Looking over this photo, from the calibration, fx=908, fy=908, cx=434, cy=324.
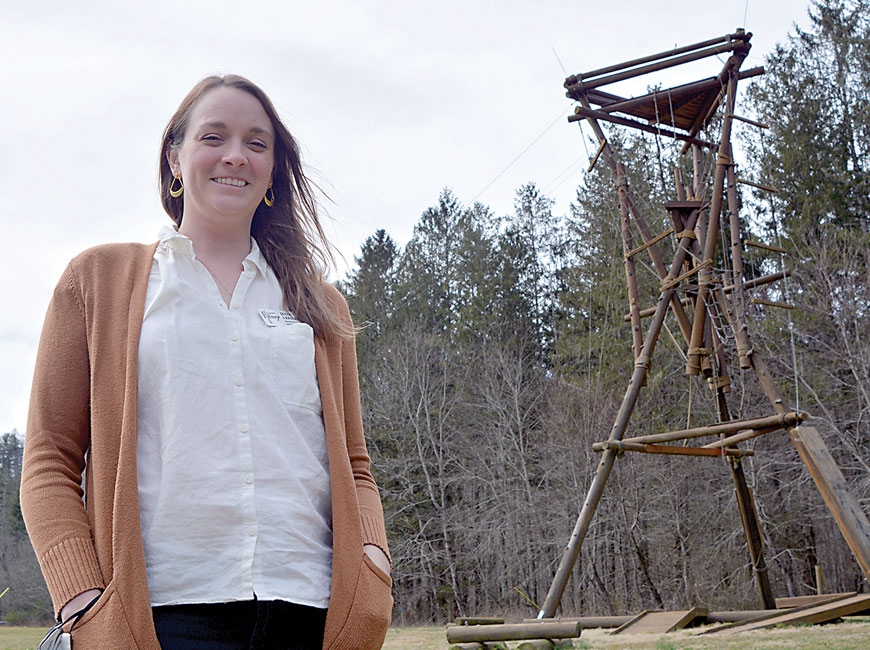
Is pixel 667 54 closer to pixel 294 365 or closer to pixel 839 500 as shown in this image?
pixel 839 500

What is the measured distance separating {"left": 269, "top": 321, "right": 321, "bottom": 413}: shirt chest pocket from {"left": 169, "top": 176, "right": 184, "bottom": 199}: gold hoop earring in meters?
0.44

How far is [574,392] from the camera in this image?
78.9 feet

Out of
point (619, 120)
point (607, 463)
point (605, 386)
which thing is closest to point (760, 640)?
point (607, 463)

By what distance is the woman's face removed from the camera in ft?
6.05

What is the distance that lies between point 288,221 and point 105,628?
1.01 meters

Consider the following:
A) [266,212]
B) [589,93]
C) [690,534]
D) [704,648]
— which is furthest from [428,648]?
[690,534]

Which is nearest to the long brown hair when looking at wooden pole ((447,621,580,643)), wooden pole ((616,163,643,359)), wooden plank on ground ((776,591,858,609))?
wooden pole ((447,621,580,643))

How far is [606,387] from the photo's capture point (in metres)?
23.8

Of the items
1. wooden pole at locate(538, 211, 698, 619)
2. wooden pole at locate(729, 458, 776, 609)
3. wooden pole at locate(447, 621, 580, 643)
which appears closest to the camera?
wooden pole at locate(447, 621, 580, 643)

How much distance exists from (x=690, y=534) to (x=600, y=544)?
278cm

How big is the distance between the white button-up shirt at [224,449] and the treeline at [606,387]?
58.6ft

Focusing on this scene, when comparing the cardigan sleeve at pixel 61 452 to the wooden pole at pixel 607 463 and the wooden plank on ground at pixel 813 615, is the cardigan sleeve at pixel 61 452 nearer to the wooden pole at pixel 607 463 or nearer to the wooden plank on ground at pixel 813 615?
the wooden pole at pixel 607 463

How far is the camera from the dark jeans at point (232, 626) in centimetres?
146

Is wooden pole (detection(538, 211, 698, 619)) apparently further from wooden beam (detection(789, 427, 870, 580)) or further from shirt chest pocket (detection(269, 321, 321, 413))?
shirt chest pocket (detection(269, 321, 321, 413))
